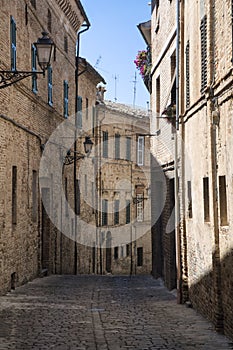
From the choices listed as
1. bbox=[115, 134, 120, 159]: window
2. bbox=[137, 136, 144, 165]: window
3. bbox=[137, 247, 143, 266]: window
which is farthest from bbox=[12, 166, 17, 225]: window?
bbox=[137, 136, 144, 165]: window

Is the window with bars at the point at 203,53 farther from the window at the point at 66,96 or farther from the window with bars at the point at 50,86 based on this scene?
the window at the point at 66,96

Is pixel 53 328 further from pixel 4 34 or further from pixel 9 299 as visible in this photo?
pixel 4 34

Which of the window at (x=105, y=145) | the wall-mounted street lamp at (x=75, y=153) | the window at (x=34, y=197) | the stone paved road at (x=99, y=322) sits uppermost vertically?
the window at (x=105, y=145)

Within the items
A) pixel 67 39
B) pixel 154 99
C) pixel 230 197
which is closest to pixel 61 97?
pixel 67 39

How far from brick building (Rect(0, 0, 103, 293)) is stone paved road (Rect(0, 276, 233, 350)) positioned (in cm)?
147

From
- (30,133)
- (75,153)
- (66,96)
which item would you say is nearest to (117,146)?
(75,153)

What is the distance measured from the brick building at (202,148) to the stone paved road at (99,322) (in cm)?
52

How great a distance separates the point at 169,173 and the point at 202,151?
545cm

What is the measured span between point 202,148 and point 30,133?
827cm

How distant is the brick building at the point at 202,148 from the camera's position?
10344 mm

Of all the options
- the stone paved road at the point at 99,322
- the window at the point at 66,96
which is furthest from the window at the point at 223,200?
the window at the point at 66,96

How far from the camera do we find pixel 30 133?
63.7ft

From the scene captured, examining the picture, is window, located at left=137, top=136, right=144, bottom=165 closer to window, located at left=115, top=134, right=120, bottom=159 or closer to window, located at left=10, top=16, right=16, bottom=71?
window, located at left=115, top=134, right=120, bottom=159

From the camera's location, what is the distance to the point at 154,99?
21.9 meters
